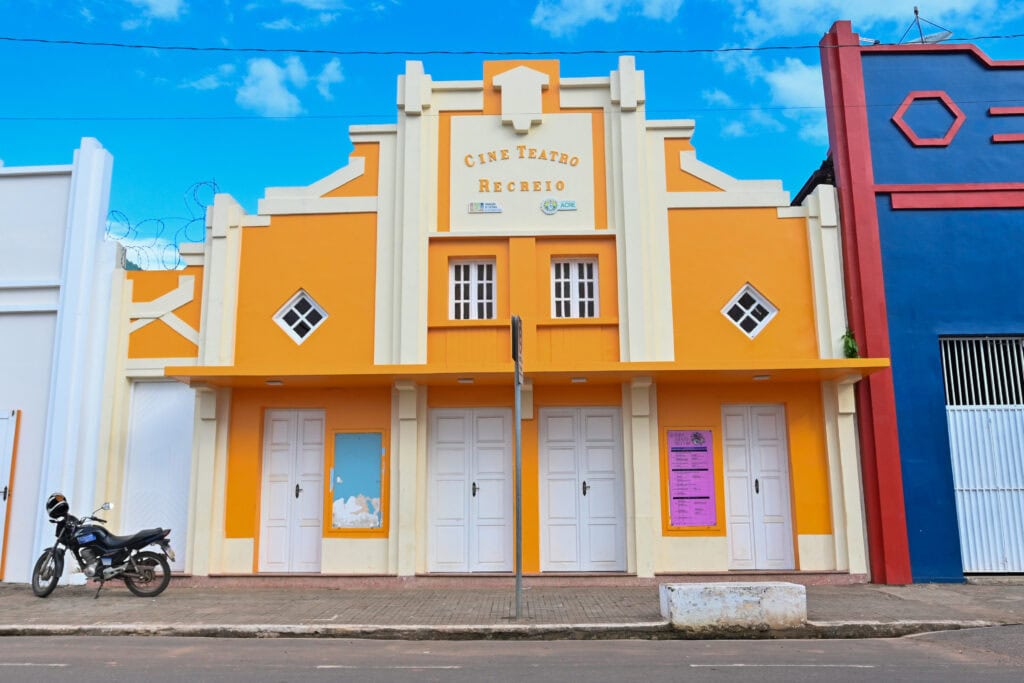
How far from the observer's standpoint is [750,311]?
1272 centimetres

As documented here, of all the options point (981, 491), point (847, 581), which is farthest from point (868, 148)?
point (847, 581)

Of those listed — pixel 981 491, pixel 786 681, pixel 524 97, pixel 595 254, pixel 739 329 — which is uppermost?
pixel 524 97

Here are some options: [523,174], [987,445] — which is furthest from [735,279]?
[987,445]

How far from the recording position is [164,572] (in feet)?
36.8

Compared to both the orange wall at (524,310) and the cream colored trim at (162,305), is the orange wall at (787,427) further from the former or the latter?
the cream colored trim at (162,305)

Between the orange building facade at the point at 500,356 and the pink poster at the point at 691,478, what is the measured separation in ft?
0.11

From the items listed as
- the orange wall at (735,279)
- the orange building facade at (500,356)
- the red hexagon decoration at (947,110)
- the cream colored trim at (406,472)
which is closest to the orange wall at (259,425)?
the orange building facade at (500,356)

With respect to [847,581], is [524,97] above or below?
above

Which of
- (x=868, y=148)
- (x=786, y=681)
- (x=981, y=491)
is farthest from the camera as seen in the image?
(x=868, y=148)

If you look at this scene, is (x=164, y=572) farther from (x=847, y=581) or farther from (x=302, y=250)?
(x=847, y=581)

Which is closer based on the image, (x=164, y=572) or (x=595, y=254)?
(x=164, y=572)

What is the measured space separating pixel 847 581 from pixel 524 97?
866cm

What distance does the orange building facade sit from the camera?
12.2 metres

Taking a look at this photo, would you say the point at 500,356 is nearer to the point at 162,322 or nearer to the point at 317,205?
the point at 317,205
